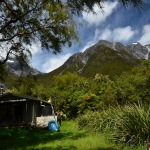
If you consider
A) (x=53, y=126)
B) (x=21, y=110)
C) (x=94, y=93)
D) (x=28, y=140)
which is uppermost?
(x=94, y=93)

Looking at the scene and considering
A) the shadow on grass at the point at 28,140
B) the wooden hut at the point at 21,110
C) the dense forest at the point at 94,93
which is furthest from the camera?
the wooden hut at the point at 21,110

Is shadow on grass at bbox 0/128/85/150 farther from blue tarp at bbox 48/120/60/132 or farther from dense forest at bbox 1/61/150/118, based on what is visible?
dense forest at bbox 1/61/150/118

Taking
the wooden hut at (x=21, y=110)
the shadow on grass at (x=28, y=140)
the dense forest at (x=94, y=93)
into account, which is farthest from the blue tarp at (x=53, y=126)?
the wooden hut at (x=21, y=110)

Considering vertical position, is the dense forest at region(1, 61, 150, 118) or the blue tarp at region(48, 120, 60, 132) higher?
the dense forest at region(1, 61, 150, 118)

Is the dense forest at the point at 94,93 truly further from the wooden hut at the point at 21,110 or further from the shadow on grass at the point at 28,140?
the shadow on grass at the point at 28,140

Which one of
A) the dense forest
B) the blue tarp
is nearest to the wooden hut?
the dense forest

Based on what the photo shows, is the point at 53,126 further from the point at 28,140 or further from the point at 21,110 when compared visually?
the point at 21,110

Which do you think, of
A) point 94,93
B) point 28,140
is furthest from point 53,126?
point 94,93

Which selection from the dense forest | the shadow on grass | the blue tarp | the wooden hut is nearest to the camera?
the shadow on grass

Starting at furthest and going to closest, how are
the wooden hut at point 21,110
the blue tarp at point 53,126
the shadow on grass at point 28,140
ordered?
the wooden hut at point 21,110 < the blue tarp at point 53,126 < the shadow on grass at point 28,140

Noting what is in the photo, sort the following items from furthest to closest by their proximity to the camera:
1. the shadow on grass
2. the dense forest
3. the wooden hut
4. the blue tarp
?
the wooden hut < the dense forest < the blue tarp < the shadow on grass

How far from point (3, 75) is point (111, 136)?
9.56 meters

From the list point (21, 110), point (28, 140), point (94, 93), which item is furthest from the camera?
point (21, 110)

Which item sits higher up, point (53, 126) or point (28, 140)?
point (53, 126)
